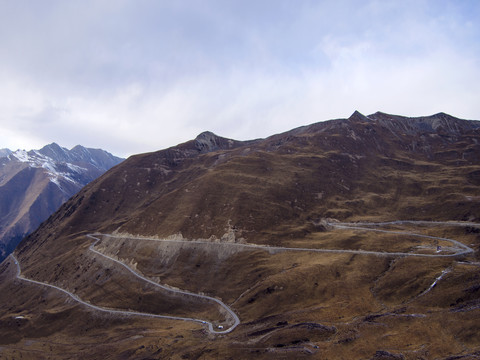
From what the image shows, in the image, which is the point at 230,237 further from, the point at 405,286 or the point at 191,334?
the point at 405,286

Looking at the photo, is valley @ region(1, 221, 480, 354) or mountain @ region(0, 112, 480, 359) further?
valley @ region(1, 221, 480, 354)

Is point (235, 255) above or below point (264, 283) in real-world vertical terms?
above

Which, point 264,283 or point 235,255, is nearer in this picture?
point 264,283

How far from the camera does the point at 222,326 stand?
9988 cm

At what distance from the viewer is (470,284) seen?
80312 mm

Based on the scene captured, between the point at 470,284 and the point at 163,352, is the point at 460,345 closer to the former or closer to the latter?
the point at 470,284

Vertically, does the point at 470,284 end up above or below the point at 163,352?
above

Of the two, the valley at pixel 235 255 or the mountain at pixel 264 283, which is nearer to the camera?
the mountain at pixel 264 283

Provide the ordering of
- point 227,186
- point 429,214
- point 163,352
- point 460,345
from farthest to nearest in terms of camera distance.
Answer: point 227,186 → point 429,214 → point 163,352 → point 460,345

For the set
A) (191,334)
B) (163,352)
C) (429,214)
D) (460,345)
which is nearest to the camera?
(460,345)

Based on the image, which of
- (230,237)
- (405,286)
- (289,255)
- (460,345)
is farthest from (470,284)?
(230,237)

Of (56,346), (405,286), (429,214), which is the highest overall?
(429,214)

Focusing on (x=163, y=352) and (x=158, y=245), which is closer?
(x=163, y=352)

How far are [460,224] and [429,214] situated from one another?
28.4 m
